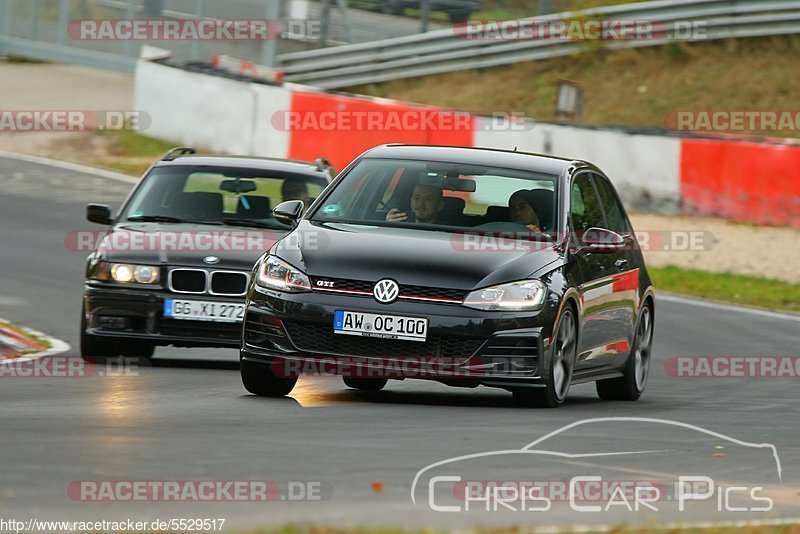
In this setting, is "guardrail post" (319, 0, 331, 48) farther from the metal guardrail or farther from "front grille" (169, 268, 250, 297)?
"front grille" (169, 268, 250, 297)

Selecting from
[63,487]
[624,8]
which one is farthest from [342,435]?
[624,8]

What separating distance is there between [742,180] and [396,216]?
11997mm

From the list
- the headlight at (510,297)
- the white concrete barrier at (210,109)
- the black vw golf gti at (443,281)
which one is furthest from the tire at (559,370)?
the white concrete barrier at (210,109)

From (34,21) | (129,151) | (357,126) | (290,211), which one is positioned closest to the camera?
(290,211)

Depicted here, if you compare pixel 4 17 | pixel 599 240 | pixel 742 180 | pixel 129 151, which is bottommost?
pixel 599 240

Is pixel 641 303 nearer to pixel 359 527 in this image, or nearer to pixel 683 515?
pixel 683 515

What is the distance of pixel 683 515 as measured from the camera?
6570 mm

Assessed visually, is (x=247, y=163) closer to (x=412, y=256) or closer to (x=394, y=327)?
(x=412, y=256)

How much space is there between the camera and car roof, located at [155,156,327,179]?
1359 centimetres

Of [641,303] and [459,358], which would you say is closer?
[459,358]

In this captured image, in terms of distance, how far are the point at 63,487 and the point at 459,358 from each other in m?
3.40

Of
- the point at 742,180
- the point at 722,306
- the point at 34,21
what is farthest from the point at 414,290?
the point at 34,21

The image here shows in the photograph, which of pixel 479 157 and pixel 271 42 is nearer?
pixel 479 157

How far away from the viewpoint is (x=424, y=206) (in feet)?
34.5
